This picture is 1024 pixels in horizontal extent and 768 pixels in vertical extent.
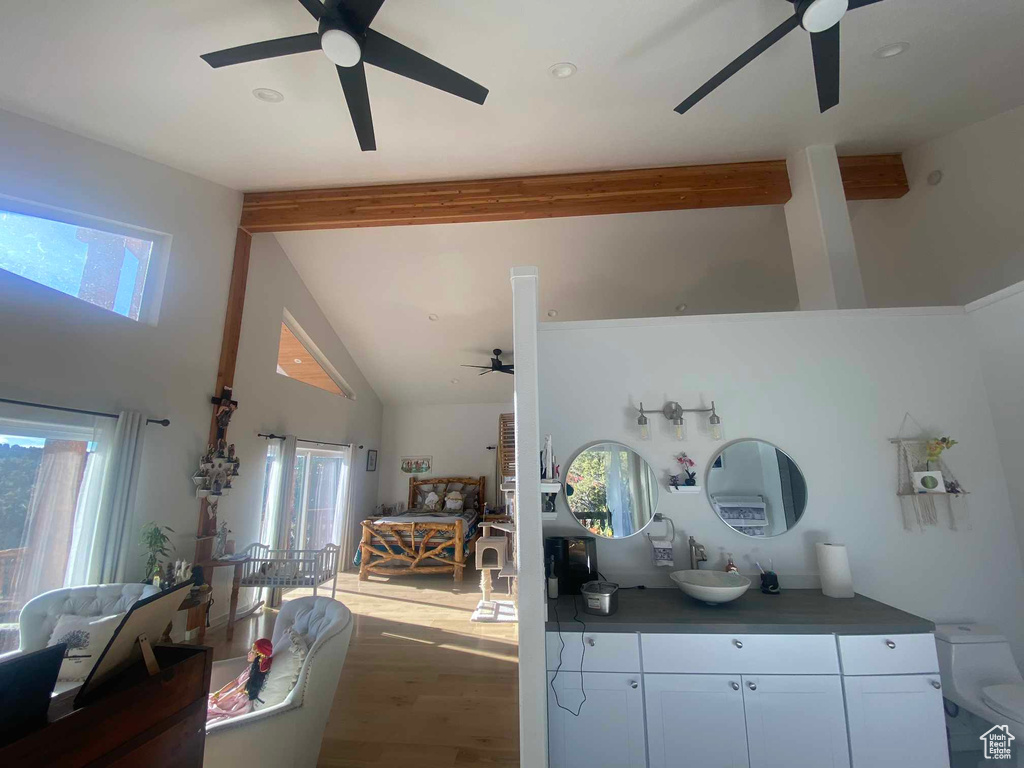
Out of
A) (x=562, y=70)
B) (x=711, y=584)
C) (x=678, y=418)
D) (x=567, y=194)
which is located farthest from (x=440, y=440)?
(x=562, y=70)

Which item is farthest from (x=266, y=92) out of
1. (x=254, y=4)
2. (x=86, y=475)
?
(x=86, y=475)

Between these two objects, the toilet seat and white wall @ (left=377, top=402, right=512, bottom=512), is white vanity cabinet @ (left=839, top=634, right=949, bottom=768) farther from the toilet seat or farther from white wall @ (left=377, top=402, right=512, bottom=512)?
white wall @ (left=377, top=402, right=512, bottom=512)

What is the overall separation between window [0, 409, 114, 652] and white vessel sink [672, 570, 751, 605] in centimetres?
373

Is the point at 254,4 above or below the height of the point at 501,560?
above

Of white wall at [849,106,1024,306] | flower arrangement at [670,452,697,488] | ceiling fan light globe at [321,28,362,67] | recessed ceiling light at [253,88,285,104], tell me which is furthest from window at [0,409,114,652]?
white wall at [849,106,1024,306]

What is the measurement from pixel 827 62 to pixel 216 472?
5059 mm

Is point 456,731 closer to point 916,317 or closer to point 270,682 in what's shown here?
point 270,682

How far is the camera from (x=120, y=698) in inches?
39.6

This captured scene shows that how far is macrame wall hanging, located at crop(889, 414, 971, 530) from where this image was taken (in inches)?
97.0

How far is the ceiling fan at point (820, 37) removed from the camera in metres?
1.88

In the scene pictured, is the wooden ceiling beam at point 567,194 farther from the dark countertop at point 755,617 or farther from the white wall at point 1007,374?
the dark countertop at point 755,617

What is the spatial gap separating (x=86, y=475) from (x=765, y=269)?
6.15 meters

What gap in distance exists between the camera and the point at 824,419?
2.67 m

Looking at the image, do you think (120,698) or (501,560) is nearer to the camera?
(120,698)
